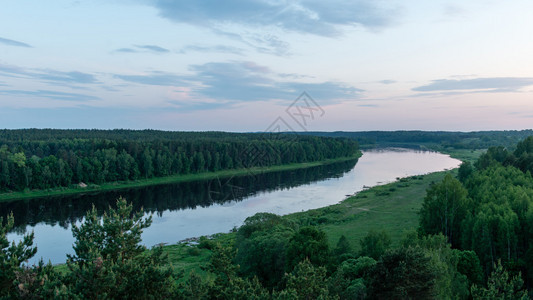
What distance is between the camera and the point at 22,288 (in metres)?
11.4

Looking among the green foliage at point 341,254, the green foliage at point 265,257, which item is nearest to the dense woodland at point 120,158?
the green foliage at point 265,257

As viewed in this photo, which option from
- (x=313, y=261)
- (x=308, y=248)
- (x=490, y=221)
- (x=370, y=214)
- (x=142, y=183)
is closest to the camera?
(x=308, y=248)

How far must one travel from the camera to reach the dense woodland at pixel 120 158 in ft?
236

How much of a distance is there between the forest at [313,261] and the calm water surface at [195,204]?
1196 cm

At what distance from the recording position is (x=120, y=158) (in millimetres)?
85250

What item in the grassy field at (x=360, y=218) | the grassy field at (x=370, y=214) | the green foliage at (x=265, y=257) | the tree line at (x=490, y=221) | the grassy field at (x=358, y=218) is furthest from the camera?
the grassy field at (x=370, y=214)

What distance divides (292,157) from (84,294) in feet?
371

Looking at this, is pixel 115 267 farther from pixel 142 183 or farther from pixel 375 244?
pixel 142 183

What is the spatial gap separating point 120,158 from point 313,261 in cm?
7188

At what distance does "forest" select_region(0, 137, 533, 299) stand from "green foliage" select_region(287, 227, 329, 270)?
8cm

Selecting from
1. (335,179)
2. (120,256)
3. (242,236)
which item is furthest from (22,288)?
(335,179)

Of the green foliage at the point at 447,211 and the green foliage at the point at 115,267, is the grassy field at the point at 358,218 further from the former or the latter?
the green foliage at the point at 115,267

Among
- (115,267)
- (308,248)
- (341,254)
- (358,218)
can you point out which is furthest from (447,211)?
(115,267)

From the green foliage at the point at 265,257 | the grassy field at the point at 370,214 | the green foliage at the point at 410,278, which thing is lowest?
the grassy field at the point at 370,214
